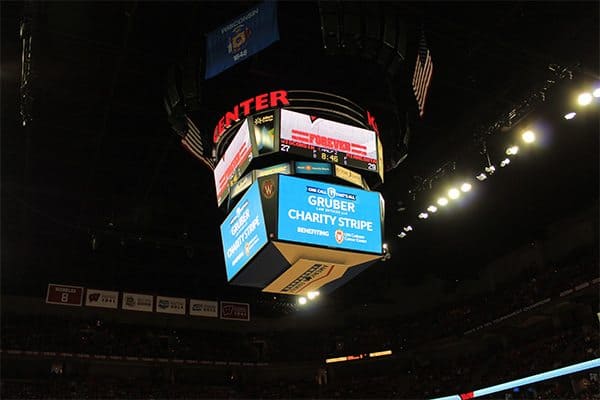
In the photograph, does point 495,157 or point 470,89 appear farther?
point 495,157

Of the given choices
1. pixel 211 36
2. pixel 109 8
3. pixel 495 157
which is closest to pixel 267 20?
pixel 211 36

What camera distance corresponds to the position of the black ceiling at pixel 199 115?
10883mm

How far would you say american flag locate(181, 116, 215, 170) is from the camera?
38.8 feet

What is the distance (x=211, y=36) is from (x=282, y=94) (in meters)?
1.50

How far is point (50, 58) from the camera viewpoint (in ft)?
37.4

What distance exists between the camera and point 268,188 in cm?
939

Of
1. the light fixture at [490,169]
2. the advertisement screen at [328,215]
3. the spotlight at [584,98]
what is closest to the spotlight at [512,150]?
the light fixture at [490,169]

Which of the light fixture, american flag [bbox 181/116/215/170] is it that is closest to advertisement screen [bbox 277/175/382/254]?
american flag [bbox 181/116/215/170]

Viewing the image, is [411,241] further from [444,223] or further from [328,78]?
[328,78]

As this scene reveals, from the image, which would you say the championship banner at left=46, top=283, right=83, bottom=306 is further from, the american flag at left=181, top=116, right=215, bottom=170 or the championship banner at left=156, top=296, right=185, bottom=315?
the american flag at left=181, top=116, right=215, bottom=170

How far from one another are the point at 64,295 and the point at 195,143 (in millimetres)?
14527

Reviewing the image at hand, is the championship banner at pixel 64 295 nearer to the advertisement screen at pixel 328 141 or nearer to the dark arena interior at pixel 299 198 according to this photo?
the dark arena interior at pixel 299 198

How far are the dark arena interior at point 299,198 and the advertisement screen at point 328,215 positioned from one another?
0.11 feet

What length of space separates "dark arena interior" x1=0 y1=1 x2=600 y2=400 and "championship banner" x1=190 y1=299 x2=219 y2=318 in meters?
0.11
